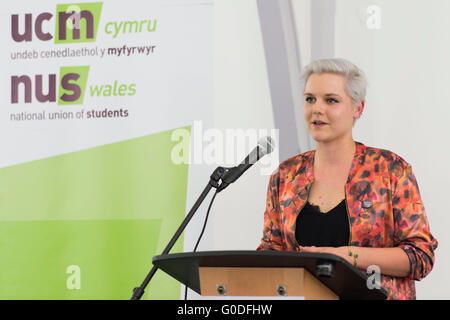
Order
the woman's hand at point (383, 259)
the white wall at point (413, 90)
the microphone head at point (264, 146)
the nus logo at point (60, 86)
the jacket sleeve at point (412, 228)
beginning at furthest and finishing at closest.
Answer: the nus logo at point (60, 86) → the white wall at point (413, 90) → the microphone head at point (264, 146) → the jacket sleeve at point (412, 228) → the woman's hand at point (383, 259)

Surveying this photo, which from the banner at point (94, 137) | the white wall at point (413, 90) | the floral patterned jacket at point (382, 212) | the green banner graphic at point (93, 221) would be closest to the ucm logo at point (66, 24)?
the banner at point (94, 137)

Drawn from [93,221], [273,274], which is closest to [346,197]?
[273,274]

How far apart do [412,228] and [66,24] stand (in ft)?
6.95

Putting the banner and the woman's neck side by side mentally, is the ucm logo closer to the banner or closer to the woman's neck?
the banner

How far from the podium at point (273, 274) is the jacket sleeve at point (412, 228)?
391 mm

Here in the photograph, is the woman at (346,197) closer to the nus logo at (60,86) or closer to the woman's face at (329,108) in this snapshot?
the woman's face at (329,108)

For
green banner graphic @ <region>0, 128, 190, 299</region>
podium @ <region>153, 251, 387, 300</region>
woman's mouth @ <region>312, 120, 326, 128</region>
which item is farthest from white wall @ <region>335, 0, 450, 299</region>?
podium @ <region>153, 251, 387, 300</region>

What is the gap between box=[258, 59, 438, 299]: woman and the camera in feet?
7.00

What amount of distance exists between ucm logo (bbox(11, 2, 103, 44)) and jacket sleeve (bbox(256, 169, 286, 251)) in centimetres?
142

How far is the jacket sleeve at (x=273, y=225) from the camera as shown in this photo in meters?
2.40

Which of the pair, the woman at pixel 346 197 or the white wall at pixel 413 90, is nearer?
the woman at pixel 346 197

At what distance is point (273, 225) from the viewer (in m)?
2.42

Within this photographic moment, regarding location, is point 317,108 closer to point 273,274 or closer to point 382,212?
point 382,212

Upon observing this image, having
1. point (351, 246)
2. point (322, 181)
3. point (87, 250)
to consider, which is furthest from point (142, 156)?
point (351, 246)
